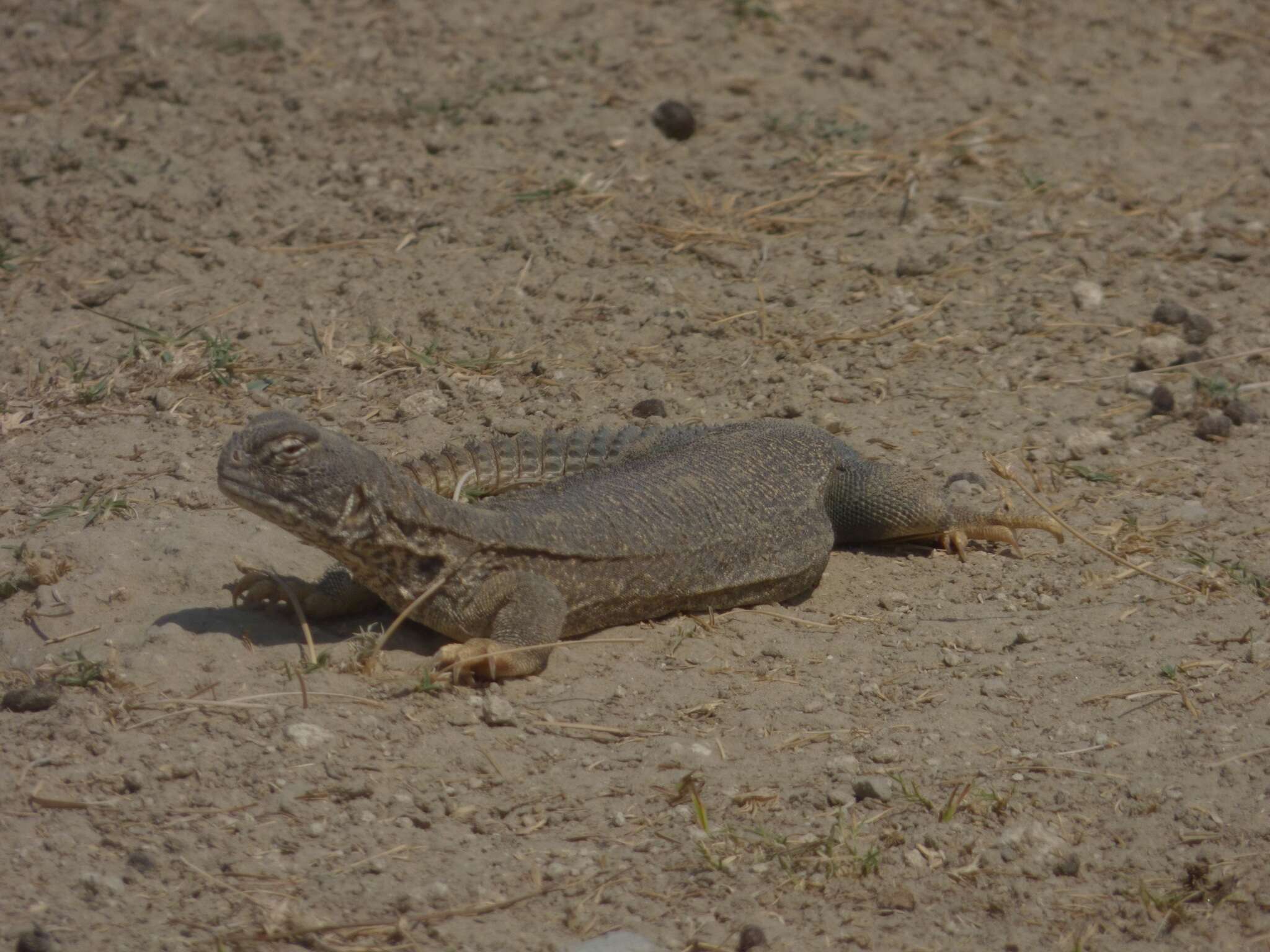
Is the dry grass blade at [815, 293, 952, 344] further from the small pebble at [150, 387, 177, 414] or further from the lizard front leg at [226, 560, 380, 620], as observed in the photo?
the small pebble at [150, 387, 177, 414]

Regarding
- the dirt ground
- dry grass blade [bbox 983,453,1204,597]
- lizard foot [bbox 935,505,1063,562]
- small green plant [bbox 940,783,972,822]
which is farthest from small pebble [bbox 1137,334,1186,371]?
small green plant [bbox 940,783,972,822]

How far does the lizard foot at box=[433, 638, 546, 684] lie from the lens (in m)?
5.10

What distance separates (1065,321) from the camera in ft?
27.5

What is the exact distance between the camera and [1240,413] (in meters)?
7.48

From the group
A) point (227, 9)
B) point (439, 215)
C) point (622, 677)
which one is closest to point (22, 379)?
point (439, 215)

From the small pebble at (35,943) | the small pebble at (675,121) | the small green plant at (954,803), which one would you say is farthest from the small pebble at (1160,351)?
the small pebble at (35,943)

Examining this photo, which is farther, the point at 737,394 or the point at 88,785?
the point at 737,394

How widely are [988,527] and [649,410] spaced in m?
1.94

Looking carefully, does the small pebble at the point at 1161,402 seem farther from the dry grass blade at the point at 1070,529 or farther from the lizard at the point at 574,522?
the lizard at the point at 574,522

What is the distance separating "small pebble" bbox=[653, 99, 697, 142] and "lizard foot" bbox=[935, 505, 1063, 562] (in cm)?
426

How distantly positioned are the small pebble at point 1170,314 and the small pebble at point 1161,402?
0.85 metres

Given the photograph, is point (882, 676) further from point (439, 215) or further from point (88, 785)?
point (439, 215)

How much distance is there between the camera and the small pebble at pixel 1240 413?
7477 mm

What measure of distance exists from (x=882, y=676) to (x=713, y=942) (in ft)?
5.83
